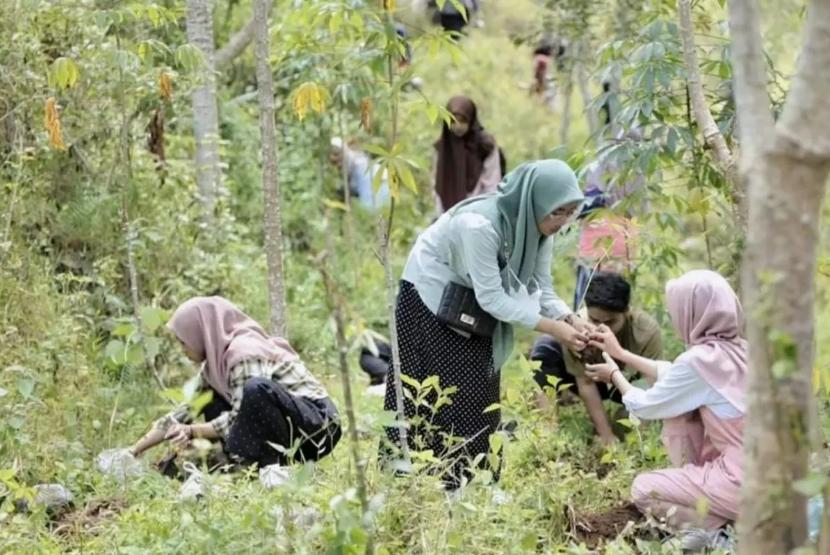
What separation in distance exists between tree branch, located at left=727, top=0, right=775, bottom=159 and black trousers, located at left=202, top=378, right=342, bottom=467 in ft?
7.47

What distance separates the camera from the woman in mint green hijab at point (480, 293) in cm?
436

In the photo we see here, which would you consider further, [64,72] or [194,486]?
[64,72]

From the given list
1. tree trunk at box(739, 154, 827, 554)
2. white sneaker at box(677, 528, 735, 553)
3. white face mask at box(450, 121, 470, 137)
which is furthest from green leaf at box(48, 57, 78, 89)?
white face mask at box(450, 121, 470, 137)

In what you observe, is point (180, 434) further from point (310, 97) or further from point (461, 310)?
point (310, 97)

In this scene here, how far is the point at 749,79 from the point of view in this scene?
262 centimetres

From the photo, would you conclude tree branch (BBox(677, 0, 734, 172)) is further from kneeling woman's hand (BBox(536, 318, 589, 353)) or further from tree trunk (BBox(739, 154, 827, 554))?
tree trunk (BBox(739, 154, 827, 554))

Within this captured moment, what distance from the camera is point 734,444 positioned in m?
4.09

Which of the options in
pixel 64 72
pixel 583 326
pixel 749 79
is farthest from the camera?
pixel 64 72

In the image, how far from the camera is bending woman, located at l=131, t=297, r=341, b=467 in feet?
15.2

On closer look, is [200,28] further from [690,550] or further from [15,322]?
[690,550]

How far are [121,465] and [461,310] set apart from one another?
1319mm

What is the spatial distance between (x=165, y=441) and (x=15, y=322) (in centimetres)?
104

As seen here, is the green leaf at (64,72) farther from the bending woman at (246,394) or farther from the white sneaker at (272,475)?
the white sneaker at (272,475)

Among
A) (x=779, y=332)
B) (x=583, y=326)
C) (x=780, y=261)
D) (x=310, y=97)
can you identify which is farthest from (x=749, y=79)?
(x=310, y=97)
